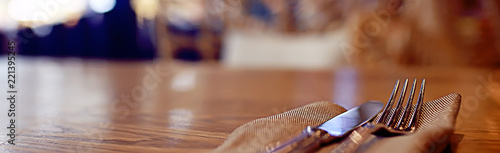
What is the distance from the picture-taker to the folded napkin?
5.9 inches

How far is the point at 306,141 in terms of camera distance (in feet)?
0.52

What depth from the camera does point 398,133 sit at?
0.18 m

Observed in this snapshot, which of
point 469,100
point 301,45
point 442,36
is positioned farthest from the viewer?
point 301,45

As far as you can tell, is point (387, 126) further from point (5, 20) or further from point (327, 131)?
point (5, 20)

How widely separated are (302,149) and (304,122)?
0.06 metres

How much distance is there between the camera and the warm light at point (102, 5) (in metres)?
3.55

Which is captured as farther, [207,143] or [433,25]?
[433,25]

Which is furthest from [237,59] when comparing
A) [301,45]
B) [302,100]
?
[302,100]

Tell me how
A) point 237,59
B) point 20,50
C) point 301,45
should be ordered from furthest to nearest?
point 20,50 < point 237,59 < point 301,45

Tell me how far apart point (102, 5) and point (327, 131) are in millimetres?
3677

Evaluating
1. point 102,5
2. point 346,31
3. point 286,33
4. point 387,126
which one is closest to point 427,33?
point 346,31

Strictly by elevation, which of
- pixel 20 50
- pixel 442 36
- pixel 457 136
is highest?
pixel 20 50

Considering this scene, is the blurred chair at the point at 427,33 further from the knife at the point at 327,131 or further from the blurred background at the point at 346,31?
the knife at the point at 327,131

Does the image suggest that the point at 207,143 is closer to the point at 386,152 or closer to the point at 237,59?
the point at 386,152
